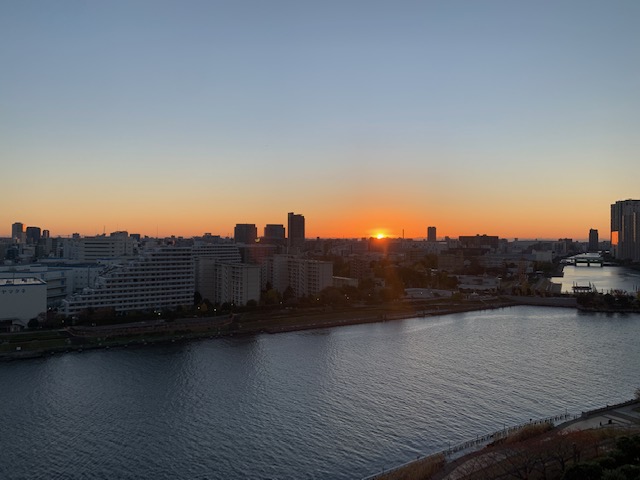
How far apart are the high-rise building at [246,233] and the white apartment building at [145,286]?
1969 centimetres

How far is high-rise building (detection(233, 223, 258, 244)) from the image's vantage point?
3110 cm

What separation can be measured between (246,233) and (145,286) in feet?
67.4

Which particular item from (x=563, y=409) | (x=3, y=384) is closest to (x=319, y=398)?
(x=563, y=409)

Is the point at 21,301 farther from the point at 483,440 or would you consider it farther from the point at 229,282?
the point at 483,440

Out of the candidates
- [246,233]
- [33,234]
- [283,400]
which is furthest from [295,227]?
[283,400]

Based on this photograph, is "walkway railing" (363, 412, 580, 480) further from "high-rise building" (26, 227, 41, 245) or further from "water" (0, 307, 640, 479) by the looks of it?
"high-rise building" (26, 227, 41, 245)

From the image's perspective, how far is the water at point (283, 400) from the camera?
4.37 meters

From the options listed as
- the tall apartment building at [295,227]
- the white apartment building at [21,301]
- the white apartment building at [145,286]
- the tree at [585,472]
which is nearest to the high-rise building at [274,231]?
the tall apartment building at [295,227]

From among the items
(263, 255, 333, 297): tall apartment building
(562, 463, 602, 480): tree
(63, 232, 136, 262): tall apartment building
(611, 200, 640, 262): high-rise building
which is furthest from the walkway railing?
(611, 200, 640, 262): high-rise building

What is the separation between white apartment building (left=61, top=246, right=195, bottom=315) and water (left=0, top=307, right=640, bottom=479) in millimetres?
2262

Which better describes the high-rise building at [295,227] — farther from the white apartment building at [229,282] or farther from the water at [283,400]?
the water at [283,400]

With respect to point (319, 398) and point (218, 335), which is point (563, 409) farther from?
point (218, 335)

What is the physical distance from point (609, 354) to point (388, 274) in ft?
35.3

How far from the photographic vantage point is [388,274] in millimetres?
18562
